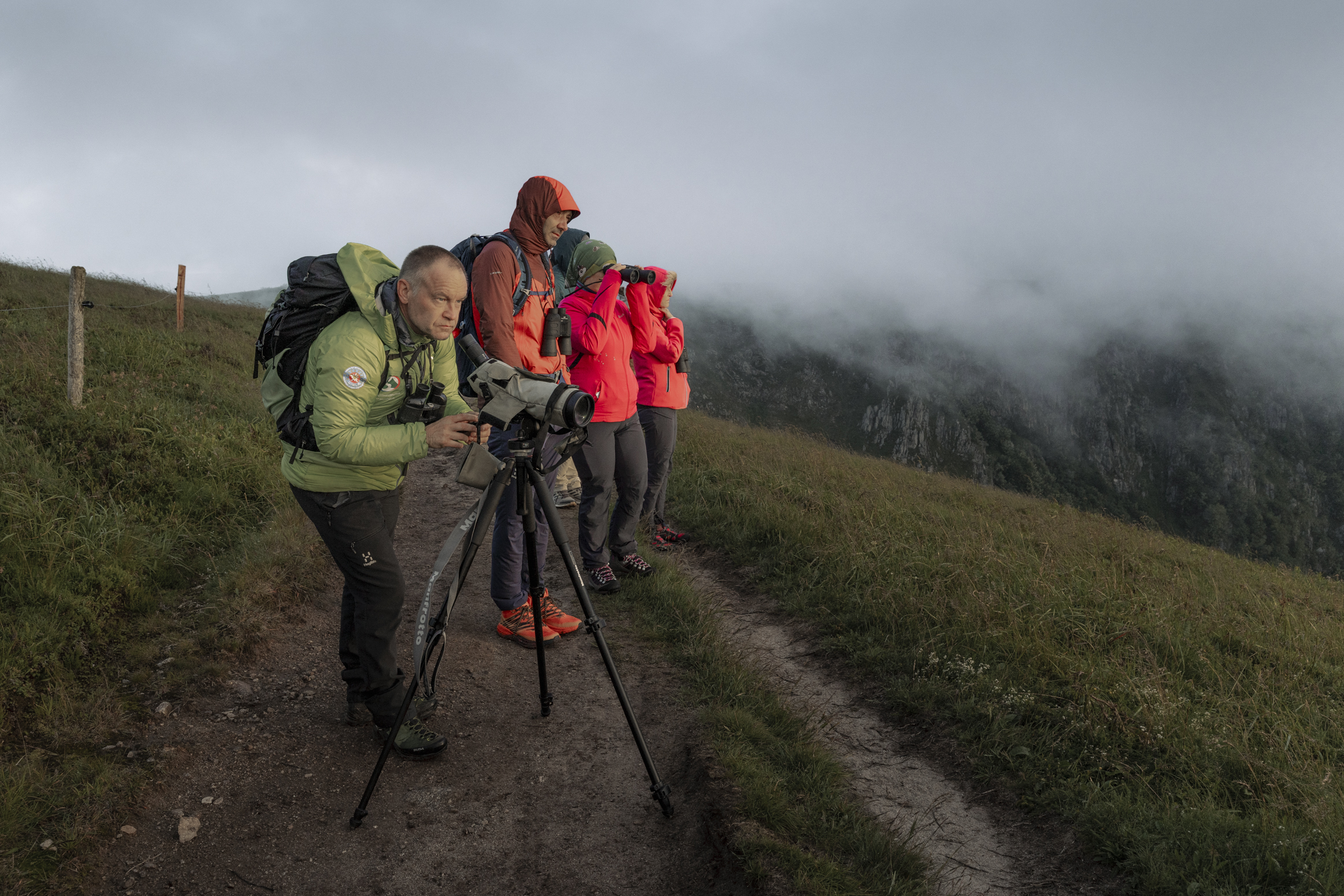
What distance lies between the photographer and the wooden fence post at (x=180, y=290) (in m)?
14.7

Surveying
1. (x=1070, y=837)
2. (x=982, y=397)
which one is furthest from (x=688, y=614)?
(x=982, y=397)

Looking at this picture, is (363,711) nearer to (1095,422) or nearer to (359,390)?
(359,390)

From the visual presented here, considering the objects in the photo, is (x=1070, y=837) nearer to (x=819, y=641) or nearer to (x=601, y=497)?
(x=819, y=641)

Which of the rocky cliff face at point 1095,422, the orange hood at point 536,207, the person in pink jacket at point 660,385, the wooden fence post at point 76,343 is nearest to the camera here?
the orange hood at point 536,207

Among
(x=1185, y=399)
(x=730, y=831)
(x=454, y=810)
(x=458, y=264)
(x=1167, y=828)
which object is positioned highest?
(x=1185, y=399)

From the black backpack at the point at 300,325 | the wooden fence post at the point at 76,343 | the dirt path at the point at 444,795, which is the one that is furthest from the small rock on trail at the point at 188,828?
the wooden fence post at the point at 76,343

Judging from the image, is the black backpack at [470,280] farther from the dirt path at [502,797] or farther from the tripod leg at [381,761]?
the dirt path at [502,797]

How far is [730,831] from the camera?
3109 millimetres

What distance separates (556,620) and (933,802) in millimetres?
2717

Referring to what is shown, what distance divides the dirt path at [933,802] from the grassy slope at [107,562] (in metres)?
3.57

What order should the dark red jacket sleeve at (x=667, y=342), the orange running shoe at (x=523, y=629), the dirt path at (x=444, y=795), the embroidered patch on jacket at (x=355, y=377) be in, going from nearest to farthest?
the dirt path at (x=444, y=795) → the embroidered patch on jacket at (x=355, y=377) → the orange running shoe at (x=523, y=629) → the dark red jacket sleeve at (x=667, y=342)

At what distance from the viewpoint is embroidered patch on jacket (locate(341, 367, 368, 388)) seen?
305 cm

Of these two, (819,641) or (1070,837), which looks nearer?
(1070,837)

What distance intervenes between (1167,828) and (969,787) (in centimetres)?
87
